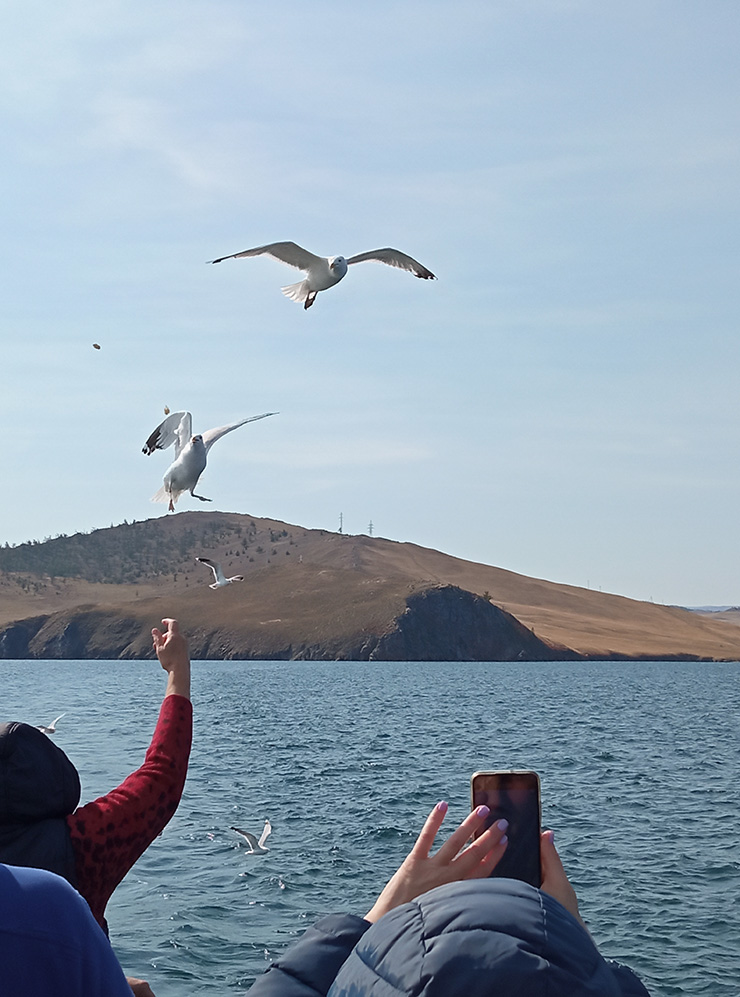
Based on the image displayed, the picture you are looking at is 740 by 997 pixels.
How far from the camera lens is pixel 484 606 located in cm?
16888

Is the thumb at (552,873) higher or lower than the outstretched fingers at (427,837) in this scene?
lower

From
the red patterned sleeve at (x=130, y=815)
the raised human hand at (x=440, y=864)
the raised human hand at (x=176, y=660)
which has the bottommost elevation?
the red patterned sleeve at (x=130, y=815)

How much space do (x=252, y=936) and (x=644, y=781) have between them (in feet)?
59.2

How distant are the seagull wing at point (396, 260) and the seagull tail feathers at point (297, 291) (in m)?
1.09

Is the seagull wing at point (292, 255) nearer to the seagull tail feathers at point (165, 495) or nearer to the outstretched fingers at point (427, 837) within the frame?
the seagull tail feathers at point (165, 495)

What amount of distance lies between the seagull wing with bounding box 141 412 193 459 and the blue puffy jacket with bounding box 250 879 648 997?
8.48 metres

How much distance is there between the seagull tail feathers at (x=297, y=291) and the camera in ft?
48.2

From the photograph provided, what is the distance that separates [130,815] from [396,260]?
1368 cm

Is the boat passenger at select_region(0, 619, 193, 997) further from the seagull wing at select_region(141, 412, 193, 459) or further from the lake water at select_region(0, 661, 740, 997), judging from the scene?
the lake water at select_region(0, 661, 740, 997)

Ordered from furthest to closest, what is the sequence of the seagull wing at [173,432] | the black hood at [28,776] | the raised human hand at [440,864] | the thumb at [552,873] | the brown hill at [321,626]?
the brown hill at [321,626], the seagull wing at [173,432], the black hood at [28,776], the thumb at [552,873], the raised human hand at [440,864]

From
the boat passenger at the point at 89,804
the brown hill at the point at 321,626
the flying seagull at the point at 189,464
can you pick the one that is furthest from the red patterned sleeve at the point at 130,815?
the brown hill at the point at 321,626

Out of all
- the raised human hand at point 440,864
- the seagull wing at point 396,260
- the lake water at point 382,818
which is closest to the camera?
the raised human hand at point 440,864

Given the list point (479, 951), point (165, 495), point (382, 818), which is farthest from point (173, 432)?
point (382, 818)

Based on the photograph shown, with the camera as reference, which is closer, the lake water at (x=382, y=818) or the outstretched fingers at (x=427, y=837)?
the outstretched fingers at (x=427, y=837)
